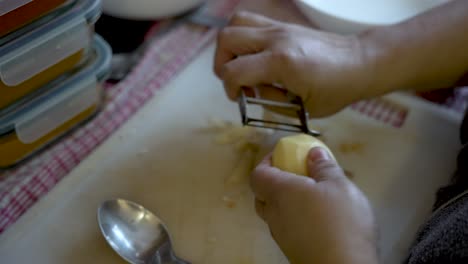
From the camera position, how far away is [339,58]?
0.59 meters

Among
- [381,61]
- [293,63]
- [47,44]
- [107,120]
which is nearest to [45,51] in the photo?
[47,44]

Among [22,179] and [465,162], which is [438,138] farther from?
[22,179]

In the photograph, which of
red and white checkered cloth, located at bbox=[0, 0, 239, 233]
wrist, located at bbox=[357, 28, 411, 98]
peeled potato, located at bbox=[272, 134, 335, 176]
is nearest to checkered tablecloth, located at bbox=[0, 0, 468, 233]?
red and white checkered cloth, located at bbox=[0, 0, 239, 233]

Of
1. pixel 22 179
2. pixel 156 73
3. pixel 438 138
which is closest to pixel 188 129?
pixel 156 73

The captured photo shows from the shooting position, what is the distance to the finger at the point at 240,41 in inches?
23.1

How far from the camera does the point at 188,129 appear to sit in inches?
27.1

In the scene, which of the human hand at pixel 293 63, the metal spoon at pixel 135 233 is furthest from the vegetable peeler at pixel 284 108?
the metal spoon at pixel 135 233

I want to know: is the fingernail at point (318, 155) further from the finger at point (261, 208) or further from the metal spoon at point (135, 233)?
the metal spoon at point (135, 233)

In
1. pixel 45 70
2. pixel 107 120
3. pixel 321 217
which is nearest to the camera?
pixel 321 217

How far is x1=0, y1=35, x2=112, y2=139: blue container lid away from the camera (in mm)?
567

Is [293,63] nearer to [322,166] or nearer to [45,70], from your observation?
[322,166]

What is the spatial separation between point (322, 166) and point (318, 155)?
0.6 inches

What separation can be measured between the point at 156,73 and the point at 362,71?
29cm

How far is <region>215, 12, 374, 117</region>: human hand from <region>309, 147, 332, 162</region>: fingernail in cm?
8
